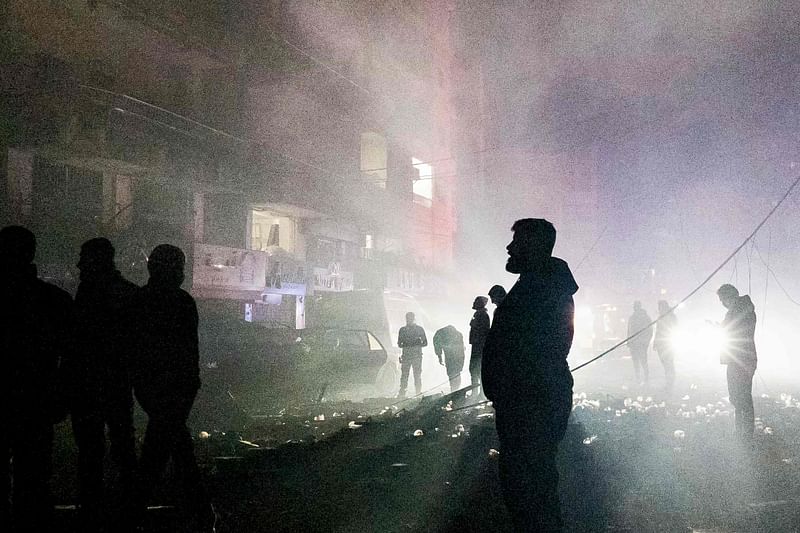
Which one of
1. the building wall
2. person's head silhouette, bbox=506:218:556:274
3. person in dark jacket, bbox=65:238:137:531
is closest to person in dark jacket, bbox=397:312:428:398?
the building wall

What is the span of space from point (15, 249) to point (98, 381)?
1051 millimetres

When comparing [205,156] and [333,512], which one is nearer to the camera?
[333,512]

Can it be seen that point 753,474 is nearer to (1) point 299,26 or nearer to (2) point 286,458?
(2) point 286,458

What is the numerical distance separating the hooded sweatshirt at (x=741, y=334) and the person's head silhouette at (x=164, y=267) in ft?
22.3

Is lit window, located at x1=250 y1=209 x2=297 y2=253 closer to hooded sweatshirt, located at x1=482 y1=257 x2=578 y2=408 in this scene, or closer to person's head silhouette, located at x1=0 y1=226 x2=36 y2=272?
person's head silhouette, located at x1=0 y1=226 x2=36 y2=272

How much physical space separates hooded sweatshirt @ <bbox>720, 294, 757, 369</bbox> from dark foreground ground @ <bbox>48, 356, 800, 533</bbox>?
1015 mm

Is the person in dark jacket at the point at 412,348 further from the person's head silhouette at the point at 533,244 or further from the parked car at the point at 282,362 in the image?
the person's head silhouette at the point at 533,244

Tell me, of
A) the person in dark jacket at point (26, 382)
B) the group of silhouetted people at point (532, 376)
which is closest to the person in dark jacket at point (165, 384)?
the person in dark jacket at point (26, 382)

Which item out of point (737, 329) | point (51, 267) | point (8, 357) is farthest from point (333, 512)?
point (51, 267)

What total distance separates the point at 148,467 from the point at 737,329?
715 centimetres

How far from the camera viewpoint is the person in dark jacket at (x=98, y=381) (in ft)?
12.8

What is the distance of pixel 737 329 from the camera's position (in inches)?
303

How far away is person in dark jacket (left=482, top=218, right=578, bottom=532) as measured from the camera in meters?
3.10

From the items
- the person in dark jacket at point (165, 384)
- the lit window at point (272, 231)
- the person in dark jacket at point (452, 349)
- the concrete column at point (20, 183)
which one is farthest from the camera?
the lit window at point (272, 231)
